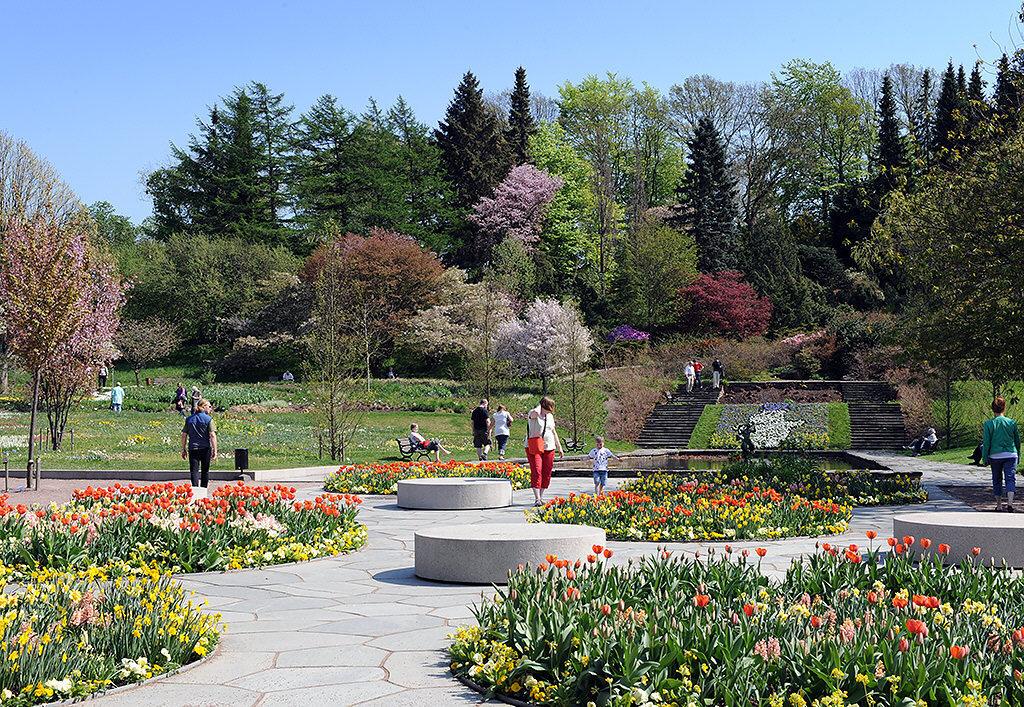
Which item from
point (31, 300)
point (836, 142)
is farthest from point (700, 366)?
point (31, 300)

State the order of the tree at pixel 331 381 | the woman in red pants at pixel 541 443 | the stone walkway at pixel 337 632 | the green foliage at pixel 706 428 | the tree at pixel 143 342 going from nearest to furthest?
the stone walkway at pixel 337 632 < the woman in red pants at pixel 541 443 < the tree at pixel 331 381 < the green foliage at pixel 706 428 < the tree at pixel 143 342

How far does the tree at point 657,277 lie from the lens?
58594 mm

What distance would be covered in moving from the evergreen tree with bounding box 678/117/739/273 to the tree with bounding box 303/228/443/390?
55.6ft

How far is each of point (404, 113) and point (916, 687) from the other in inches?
2829

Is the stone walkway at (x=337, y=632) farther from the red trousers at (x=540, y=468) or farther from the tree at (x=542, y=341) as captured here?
the tree at (x=542, y=341)

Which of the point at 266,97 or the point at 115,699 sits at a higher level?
the point at 266,97

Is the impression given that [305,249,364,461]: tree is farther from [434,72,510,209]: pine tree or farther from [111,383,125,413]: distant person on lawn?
[434,72,510,209]: pine tree

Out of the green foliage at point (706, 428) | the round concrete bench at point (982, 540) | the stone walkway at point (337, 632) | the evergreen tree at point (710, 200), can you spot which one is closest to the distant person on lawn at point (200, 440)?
the stone walkway at point (337, 632)

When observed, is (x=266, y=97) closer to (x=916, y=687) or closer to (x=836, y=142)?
(x=836, y=142)

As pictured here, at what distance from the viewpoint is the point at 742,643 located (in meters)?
5.33

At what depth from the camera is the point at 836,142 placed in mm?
72500

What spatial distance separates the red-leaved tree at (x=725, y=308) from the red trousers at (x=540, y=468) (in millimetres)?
41043

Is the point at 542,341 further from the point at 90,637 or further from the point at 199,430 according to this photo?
the point at 90,637

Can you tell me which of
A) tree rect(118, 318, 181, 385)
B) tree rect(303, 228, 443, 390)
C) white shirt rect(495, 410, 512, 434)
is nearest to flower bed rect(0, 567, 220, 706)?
white shirt rect(495, 410, 512, 434)
